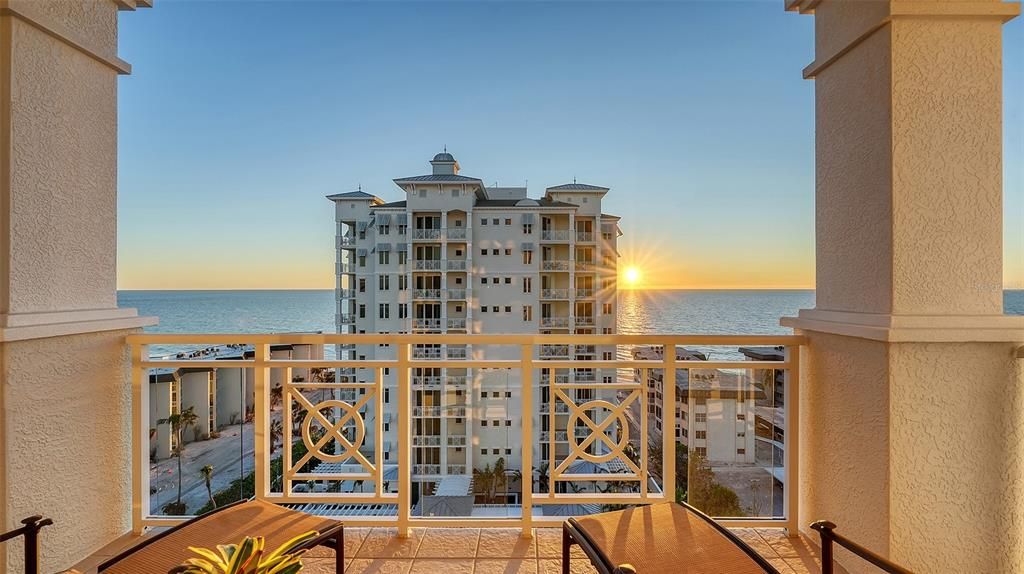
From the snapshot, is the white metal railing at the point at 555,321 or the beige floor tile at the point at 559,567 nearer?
the beige floor tile at the point at 559,567

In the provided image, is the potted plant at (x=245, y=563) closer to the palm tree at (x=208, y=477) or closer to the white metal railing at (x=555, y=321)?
the palm tree at (x=208, y=477)

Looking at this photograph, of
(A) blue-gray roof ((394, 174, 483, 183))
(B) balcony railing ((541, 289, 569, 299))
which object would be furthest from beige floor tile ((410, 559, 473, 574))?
(B) balcony railing ((541, 289, 569, 299))

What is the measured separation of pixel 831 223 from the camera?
6.61ft

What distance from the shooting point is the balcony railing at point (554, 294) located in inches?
442

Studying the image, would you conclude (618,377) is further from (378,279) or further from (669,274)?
(669,274)

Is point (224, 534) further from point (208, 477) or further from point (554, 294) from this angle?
point (554, 294)

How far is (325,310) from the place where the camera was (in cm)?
2731

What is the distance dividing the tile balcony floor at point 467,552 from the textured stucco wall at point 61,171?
130cm

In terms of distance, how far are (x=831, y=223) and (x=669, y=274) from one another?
1460 cm

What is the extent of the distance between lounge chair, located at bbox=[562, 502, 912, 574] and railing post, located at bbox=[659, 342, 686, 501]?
2.14 ft

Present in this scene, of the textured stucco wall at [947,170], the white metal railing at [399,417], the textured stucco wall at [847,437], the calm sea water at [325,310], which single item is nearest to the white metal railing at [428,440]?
the white metal railing at [399,417]

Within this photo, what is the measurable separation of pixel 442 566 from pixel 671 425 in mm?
1337

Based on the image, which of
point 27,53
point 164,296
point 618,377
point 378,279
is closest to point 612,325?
point 378,279

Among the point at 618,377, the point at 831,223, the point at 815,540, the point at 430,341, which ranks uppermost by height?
the point at 831,223
